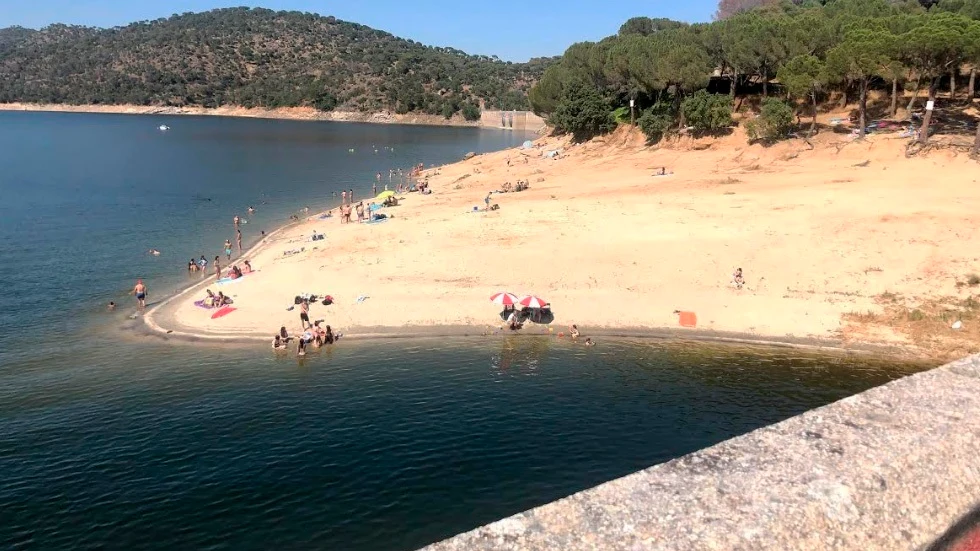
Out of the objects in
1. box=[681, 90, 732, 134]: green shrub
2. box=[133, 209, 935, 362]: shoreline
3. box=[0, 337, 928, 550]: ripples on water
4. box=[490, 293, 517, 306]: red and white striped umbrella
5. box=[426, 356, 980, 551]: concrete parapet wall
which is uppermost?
box=[681, 90, 732, 134]: green shrub

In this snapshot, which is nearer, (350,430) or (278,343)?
(350,430)

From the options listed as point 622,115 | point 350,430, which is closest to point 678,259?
point 350,430

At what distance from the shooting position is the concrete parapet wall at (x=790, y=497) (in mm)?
6961

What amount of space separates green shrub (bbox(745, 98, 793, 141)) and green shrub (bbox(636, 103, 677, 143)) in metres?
9.41

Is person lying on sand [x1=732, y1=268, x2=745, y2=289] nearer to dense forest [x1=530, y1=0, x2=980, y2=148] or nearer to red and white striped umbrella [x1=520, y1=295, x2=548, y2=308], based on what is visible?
red and white striped umbrella [x1=520, y1=295, x2=548, y2=308]

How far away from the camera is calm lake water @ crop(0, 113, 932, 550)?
17.9 meters

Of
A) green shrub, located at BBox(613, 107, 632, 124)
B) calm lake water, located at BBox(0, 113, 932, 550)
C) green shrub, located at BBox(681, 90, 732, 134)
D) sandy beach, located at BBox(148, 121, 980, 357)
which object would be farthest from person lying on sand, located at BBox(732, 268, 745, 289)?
green shrub, located at BBox(613, 107, 632, 124)

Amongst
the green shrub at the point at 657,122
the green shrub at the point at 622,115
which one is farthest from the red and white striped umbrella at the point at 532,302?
the green shrub at the point at 622,115

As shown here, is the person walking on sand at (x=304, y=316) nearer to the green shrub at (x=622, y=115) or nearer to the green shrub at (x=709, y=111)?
the green shrub at (x=709, y=111)

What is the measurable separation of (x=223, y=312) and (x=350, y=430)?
46.6 ft

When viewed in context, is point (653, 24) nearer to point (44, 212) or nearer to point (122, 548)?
point (44, 212)

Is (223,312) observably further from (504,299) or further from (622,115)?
(622,115)

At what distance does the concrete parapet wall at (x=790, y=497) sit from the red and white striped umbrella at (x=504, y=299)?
22.6m

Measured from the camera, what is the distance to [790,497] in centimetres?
753
